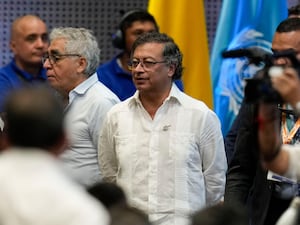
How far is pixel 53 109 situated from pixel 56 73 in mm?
2711

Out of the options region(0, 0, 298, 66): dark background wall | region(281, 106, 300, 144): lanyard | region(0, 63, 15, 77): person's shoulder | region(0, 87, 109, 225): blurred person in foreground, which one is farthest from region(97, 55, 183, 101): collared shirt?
region(0, 87, 109, 225): blurred person in foreground

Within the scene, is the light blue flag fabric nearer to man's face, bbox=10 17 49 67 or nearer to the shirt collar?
man's face, bbox=10 17 49 67

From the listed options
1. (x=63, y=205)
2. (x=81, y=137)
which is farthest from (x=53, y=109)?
(x=81, y=137)

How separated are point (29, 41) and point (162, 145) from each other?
1766 mm

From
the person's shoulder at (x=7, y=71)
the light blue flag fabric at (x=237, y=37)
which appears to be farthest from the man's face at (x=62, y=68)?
the light blue flag fabric at (x=237, y=37)

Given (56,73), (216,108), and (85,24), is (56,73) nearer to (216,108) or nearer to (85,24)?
(216,108)

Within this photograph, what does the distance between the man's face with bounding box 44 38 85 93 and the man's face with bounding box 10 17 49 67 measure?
80 centimetres

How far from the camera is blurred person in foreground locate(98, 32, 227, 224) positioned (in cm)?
467

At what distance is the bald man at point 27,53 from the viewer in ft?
19.6

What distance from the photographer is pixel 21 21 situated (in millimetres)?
6258

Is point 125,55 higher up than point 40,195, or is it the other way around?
point 40,195

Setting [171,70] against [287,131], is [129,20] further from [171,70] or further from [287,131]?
[287,131]

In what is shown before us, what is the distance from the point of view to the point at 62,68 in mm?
5305

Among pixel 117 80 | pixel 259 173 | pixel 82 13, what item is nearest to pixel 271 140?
pixel 259 173
